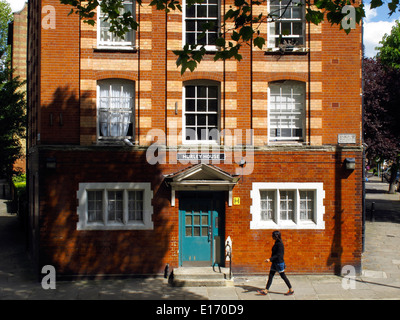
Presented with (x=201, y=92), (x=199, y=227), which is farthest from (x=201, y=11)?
(x=199, y=227)

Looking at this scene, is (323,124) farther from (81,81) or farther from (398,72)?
(398,72)

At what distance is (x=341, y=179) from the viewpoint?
44.8 ft

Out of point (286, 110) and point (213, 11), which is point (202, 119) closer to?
point (286, 110)

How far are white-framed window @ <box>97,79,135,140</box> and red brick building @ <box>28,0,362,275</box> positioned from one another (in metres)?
0.03

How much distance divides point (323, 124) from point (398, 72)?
15.9 metres

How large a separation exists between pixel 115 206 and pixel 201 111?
403 centimetres

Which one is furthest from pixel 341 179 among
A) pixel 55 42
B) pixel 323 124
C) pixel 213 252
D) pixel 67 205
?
pixel 55 42

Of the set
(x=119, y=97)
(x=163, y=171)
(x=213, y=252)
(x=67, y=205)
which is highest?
(x=119, y=97)

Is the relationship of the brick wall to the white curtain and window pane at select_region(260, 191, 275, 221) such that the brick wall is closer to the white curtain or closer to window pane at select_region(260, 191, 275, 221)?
window pane at select_region(260, 191, 275, 221)

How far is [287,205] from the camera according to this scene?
1383 cm

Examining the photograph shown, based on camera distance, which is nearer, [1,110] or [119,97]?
[119,97]

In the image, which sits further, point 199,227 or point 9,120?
point 9,120

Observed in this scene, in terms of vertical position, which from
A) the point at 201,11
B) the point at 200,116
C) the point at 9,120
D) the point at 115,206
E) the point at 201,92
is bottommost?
the point at 115,206

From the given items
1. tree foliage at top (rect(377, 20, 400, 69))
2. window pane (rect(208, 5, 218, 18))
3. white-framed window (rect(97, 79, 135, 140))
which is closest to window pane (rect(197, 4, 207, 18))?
window pane (rect(208, 5, 218, 18))
